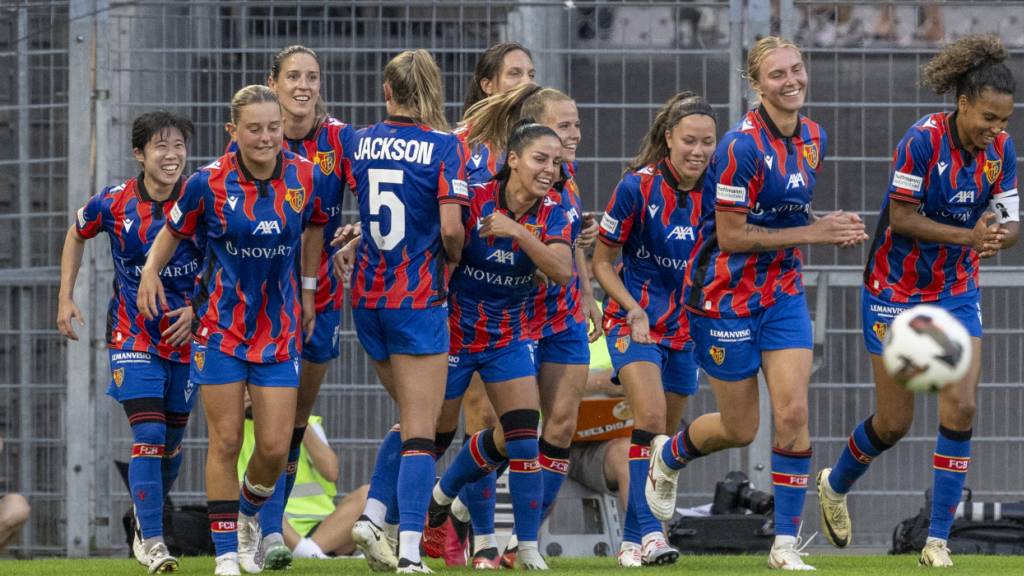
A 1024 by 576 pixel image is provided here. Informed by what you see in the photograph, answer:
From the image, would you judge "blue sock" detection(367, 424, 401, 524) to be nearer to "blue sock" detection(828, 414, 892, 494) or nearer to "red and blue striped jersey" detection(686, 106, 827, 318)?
"red and blue striped jersey" detection(686, 106, 827, 318)

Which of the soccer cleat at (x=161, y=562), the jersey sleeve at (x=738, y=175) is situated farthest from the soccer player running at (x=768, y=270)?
the soccer cleat at (x=161, y=562)

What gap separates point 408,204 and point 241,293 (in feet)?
2.66

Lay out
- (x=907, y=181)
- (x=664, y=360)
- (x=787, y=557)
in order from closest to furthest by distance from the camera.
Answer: (x=787, y=557) → (x=907, y=181) → (x=664, y=360)

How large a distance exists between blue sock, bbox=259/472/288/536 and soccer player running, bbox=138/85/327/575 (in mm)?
906

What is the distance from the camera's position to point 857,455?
842 centimetres

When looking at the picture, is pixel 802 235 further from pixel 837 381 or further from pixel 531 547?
pixel 837 381

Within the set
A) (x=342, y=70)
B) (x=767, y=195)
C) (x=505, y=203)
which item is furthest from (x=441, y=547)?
(x=342, y=70)

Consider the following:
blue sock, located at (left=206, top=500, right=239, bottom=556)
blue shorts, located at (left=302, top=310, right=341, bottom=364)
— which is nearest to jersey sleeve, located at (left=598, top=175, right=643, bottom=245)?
blue shorts, located at (left=302, top=310, right=341, bottom=364)

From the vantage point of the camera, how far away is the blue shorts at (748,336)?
7.71 meters

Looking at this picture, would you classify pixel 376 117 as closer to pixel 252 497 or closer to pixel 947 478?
pixel 252 497

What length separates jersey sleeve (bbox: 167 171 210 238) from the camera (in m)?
7.50

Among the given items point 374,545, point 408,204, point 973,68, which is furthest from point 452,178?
point 973,68

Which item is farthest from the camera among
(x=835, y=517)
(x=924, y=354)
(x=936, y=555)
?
(x=835, y=517)

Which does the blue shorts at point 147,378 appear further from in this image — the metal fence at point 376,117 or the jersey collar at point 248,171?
the metal fence at point 376,117
